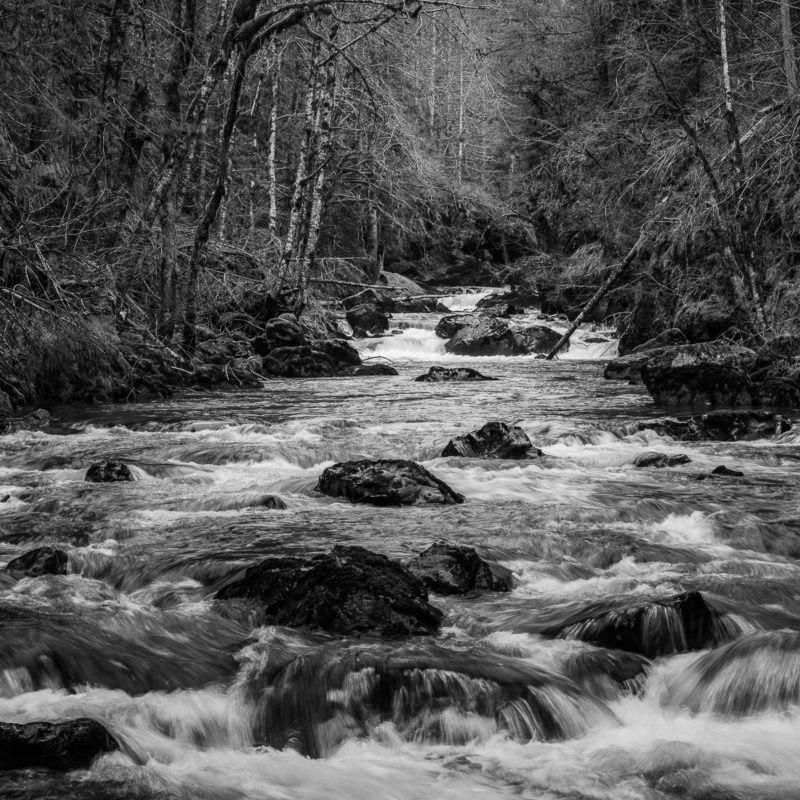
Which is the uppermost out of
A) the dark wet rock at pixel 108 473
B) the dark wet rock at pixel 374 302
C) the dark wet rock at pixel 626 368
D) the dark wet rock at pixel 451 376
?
the dark wet rock at pixel 374 302

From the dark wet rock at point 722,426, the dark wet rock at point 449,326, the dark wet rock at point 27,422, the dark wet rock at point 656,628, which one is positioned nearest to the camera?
the dark wet rock at point 656,628

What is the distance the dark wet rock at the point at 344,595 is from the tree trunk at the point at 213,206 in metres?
9.97

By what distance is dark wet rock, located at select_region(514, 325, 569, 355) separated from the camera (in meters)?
21.0

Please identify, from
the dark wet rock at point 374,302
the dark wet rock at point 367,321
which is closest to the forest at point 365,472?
the dark wet rock at point 367,321

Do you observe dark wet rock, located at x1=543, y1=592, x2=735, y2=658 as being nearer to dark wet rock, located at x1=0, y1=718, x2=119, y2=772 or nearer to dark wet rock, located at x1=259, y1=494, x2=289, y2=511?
dark wet rock, located at x1=0, y1=718, x2=119, y2=772

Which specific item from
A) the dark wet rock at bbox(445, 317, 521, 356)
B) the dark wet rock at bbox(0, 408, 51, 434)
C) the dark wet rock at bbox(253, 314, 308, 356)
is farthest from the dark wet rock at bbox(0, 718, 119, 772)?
the dark wet rock at bbox(445, 317, 521, 356)

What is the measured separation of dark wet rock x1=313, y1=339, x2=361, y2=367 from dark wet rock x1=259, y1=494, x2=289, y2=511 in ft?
35.1

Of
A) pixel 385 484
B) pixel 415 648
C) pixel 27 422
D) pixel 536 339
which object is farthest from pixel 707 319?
pixel 415 648

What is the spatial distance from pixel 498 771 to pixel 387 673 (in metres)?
0.67

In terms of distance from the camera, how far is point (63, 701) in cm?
318

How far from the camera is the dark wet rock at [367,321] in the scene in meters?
23.5

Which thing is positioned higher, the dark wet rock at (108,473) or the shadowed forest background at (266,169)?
the shadowed forest background at (266,169)

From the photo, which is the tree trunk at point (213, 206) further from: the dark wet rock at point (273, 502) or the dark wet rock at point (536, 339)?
the dark wet rock at point (536, 339)

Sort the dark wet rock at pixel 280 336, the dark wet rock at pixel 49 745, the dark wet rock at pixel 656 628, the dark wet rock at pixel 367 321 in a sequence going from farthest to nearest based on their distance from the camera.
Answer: the dark wet rock at pixel 367 321, the dark wet rock at pixel 280 336, the dark wet rock at pixel 656 628, the dark wet rock at pixel 49 745
